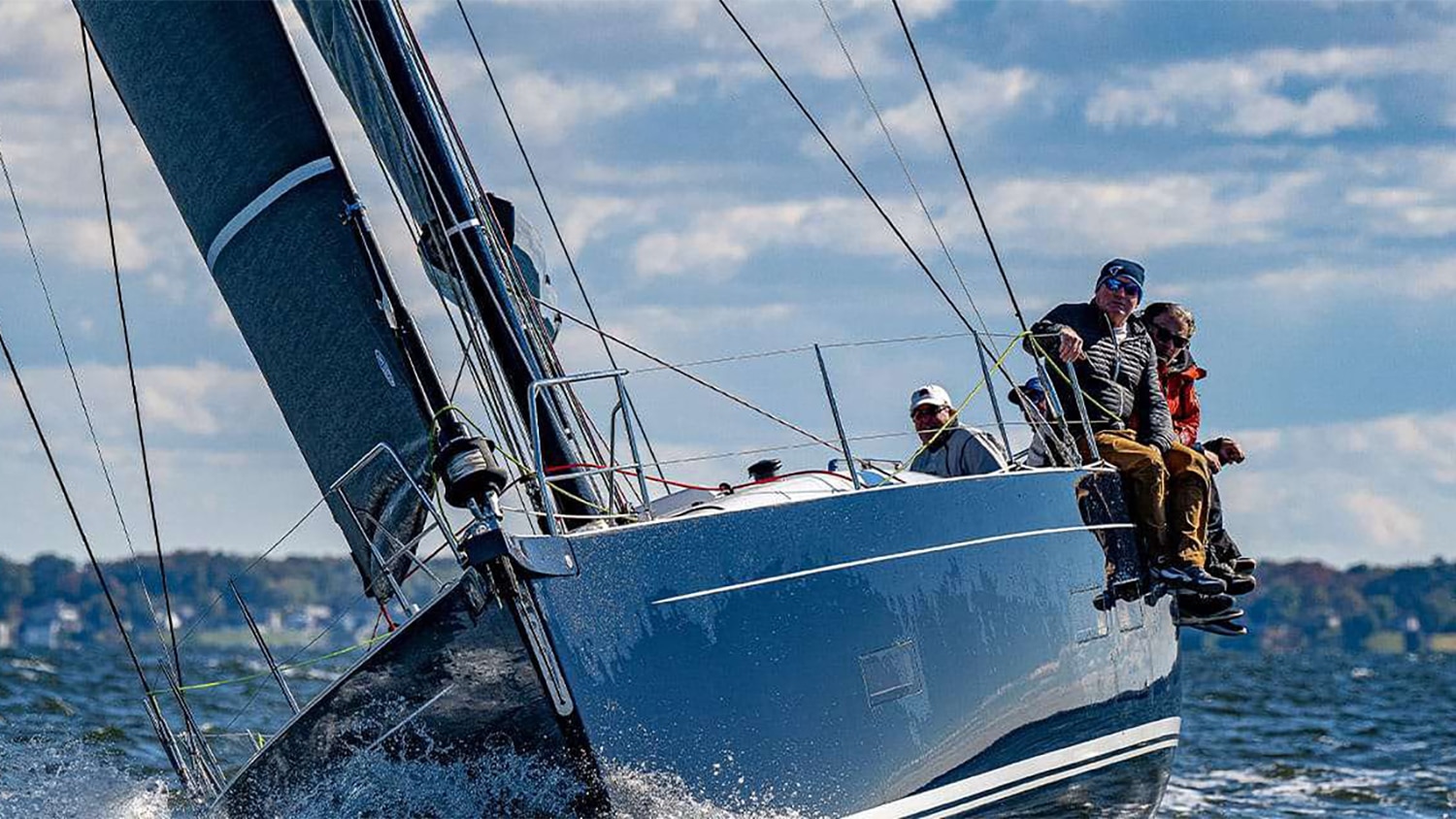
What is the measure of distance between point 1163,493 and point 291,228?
3.75 m

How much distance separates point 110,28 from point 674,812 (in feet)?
12.4

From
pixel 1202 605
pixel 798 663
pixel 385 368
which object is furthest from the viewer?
pixel 1202 605

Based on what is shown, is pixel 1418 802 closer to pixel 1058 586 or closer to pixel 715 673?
pixel 1058 586

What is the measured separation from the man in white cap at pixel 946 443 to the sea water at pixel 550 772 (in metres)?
2.06

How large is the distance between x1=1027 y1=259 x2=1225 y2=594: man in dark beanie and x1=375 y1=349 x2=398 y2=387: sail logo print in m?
2.73

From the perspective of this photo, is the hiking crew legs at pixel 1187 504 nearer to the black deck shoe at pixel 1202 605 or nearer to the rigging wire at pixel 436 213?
the black deck shoe at pixel 1202 605

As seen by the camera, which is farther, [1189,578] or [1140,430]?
[1140,430]

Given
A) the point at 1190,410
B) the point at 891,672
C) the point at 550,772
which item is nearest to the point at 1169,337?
the point at 1190,410

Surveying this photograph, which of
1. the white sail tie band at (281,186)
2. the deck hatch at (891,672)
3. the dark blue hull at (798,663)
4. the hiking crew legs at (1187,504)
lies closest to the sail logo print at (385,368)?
the white sail tie band at (281,186)

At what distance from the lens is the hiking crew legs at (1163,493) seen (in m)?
9.01

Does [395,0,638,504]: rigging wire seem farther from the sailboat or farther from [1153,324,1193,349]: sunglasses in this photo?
[1153,324,1193,349]: sunglasses

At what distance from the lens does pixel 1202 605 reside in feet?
31.0

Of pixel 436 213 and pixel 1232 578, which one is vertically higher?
pixel 436 213

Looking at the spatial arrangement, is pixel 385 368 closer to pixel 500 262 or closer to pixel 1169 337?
pixel 500 262
